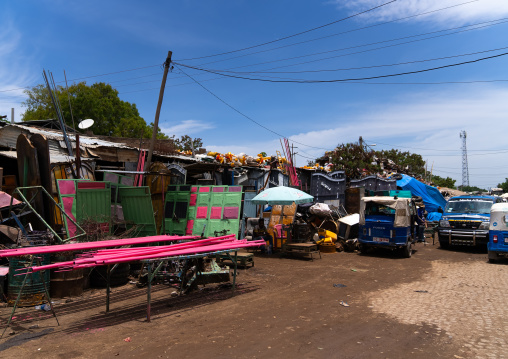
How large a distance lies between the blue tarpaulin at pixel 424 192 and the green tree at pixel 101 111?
22.9 m

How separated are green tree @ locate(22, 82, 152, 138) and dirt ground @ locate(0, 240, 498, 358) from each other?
94.2ft

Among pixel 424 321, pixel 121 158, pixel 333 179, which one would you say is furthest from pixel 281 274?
pixel 333 179

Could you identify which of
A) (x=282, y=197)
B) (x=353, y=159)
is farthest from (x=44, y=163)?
(x=353, y=159)

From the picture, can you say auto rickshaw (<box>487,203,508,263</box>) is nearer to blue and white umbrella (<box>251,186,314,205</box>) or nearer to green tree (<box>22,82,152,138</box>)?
blue and white umbrella (<box>251,186,314,205</box>)

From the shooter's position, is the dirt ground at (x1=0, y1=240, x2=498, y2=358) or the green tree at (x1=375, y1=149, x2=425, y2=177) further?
the green tree at (x1=375, y1=149, x2=425, y2=177)

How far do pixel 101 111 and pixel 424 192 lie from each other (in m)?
29.2

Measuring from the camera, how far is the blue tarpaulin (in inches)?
936

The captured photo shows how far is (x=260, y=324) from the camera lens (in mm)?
5926

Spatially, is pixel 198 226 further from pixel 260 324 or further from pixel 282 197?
pixel 260 324

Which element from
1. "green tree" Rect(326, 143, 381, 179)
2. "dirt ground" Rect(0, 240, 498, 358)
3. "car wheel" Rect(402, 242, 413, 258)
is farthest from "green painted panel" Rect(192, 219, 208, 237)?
"green tree" Rect(326, 143, 381, 179)

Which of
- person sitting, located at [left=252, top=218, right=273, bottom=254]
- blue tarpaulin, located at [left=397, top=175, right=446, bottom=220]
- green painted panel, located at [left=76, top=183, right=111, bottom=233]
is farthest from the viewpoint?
blue tarpaulin, located at [left=397, top=175, right=446, bottom=220]

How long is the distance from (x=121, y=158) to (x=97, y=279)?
6.36m

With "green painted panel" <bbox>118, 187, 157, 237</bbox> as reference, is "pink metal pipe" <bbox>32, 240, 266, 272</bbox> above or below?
below

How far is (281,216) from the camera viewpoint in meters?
14.9
